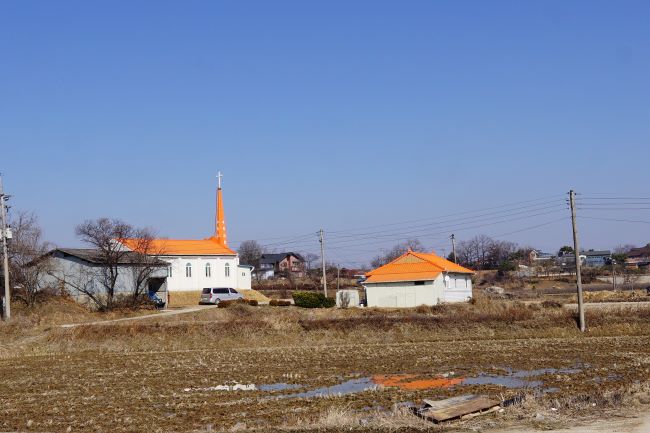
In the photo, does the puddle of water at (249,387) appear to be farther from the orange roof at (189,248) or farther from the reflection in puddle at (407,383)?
the orange roof at (189,248)

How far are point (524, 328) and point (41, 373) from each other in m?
25.9

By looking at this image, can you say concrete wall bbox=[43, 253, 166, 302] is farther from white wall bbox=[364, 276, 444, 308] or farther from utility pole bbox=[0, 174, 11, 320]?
white wall bbox=[364, 276, 444, 308]

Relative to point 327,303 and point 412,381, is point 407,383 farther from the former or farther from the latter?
point 327,303

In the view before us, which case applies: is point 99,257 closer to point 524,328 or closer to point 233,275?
point 233,275

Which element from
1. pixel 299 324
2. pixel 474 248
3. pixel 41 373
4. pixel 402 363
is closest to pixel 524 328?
pixel 299 324

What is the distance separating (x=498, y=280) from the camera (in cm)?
9119

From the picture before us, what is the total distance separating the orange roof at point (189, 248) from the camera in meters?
62.5

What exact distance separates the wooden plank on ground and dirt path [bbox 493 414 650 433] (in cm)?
157

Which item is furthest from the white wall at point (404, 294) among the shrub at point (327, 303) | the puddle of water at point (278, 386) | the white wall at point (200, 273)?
the puddle of water at point (278, 386)

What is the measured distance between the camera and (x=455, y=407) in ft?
52.0

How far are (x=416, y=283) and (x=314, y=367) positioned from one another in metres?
29.8

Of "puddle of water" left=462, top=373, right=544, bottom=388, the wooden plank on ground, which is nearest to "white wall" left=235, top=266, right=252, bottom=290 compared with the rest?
"puddle of water" left=462, top=373, right=544, bottom=388

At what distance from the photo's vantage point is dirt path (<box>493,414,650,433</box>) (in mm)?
13406

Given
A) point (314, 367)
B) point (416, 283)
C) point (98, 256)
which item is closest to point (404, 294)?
point (416, 283)
